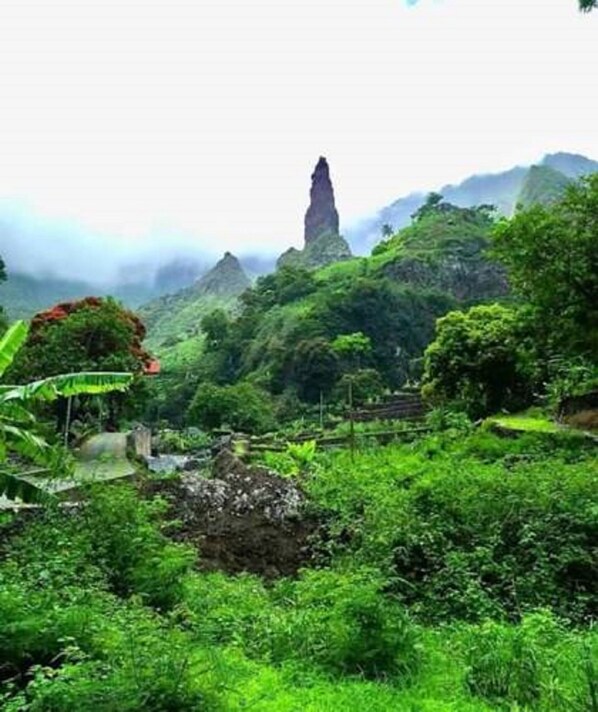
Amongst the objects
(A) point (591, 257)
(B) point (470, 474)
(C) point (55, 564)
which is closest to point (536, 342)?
(A) point (591, 257)

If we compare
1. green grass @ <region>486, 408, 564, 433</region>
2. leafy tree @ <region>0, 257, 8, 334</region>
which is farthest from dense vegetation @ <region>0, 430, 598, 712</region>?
leafy tree @ <region>0, 257, 8, 334</region>

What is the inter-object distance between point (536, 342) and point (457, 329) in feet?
29.2

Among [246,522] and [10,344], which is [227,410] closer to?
[246,522]

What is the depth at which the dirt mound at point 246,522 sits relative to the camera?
1249cm

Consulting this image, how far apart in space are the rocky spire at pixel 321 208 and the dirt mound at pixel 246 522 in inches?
6027

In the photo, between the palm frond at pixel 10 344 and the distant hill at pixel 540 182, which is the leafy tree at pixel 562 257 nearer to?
the palm frond at pixel 10 344

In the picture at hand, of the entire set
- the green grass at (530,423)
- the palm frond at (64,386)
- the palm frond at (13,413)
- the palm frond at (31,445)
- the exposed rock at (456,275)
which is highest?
the exposed rock at (456,275)

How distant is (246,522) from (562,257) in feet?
30.8

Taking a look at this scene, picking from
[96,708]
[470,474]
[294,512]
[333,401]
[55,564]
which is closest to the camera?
[96,708]

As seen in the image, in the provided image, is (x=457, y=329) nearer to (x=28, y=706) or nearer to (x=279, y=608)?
(x=279, y=608)

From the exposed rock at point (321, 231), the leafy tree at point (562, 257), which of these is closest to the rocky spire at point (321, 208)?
the exposed rock at point (321, 231)

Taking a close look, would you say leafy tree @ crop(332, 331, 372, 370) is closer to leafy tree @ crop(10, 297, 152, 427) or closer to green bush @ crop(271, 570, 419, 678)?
leafy tree @ crop(10, 297, 152, 427)

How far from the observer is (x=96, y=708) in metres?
4.68

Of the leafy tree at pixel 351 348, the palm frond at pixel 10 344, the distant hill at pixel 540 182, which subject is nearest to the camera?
the palm frond at pixel 10 344
